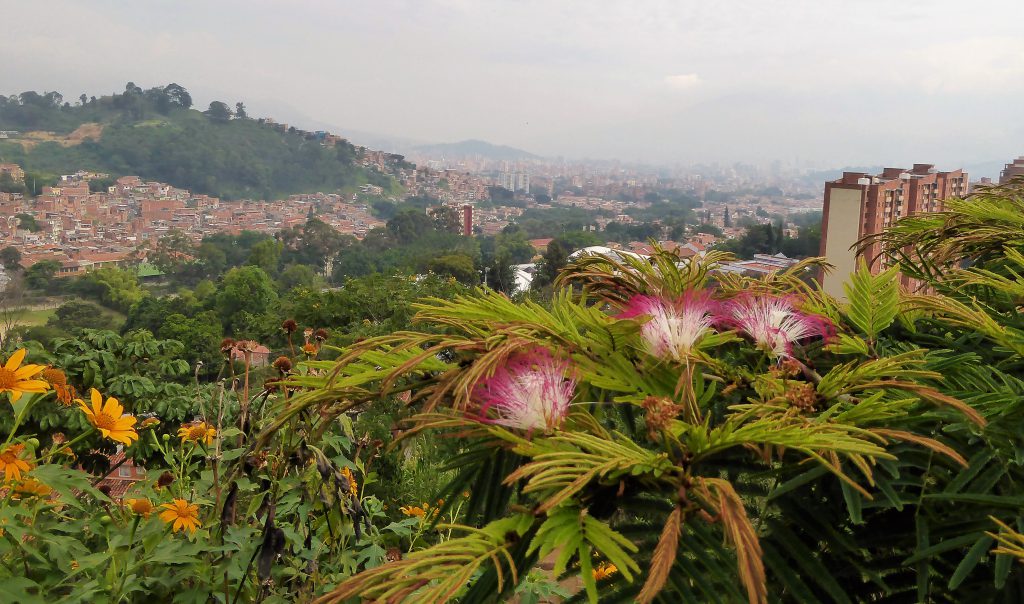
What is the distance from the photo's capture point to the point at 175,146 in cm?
4928

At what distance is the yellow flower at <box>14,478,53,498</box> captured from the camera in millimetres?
848

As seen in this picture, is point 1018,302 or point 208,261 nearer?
point 1018,302

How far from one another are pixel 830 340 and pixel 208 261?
3354 centimetres

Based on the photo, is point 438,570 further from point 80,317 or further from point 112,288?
point 112,288

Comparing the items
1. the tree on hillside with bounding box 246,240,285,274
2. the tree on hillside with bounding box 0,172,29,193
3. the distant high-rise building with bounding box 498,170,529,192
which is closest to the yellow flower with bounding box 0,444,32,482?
the tree on hillside with bounding box 246,240,285,274

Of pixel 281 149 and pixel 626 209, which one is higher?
pixel 281 149

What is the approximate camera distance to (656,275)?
55cm

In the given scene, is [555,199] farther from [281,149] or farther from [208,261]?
[208,261]

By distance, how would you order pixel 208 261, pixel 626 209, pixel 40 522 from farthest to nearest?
pixel 626 209, pixel 208 261, pixel 40 522

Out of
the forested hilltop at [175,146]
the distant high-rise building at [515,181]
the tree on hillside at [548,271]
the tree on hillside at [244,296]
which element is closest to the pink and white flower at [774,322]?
the tree on hillside at [548,271]

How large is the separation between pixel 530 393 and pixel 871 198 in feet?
36.9

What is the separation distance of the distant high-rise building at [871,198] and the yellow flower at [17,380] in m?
3.95

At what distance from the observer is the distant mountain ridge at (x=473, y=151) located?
99.4 meters

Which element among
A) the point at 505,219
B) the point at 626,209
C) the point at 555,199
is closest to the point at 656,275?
the point at 505,219
